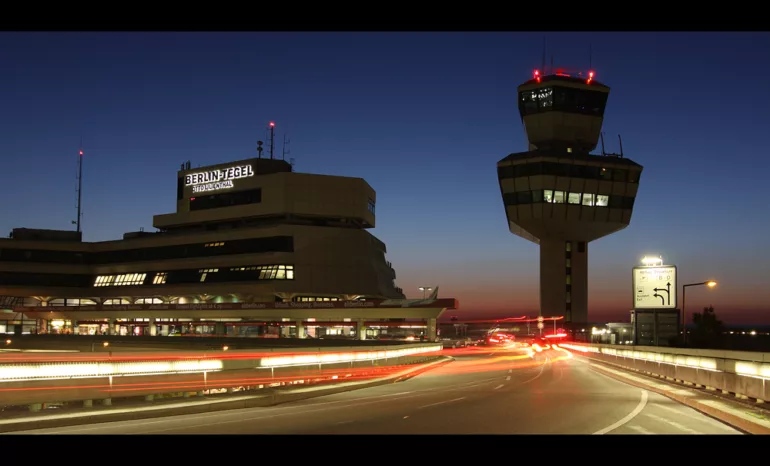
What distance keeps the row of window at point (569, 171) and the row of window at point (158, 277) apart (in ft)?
123

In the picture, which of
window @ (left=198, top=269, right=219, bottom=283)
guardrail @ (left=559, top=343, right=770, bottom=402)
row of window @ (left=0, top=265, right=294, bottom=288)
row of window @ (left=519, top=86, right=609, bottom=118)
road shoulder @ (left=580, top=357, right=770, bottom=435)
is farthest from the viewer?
row of window @ (left=519, top=86, right=609, bottom=118)

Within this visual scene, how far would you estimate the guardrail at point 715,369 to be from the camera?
18188 millimetres

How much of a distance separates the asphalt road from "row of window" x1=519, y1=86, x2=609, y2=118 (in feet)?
311

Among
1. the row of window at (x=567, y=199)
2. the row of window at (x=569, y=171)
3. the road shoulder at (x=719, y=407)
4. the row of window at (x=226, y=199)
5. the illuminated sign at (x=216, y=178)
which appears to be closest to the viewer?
the road shoulder at (x=719, y=407)

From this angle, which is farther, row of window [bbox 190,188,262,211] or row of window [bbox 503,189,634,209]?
row of window [bbox 503,189,634,209]

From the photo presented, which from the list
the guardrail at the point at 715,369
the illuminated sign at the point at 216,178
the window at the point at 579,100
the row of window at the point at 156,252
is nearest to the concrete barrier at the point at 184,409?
the guardrail at the point at 715,369

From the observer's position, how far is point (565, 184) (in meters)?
110

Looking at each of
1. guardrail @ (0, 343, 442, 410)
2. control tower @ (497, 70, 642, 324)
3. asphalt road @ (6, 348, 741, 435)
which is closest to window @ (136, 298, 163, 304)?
control tower @ (497, 70, 642, 324)

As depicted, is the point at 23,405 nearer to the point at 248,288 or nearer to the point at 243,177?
the point at 248,288

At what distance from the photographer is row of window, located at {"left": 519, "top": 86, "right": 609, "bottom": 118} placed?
114075mm

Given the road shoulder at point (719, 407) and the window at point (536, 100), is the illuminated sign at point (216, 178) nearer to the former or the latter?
the window at point (536, 100)

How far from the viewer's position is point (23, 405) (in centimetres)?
1593

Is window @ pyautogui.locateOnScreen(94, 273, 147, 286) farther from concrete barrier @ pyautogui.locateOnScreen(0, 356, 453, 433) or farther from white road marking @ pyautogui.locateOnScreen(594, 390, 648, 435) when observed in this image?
white road marking @ pyautogui.locateOnScreen(594, 390, 648, 435)
